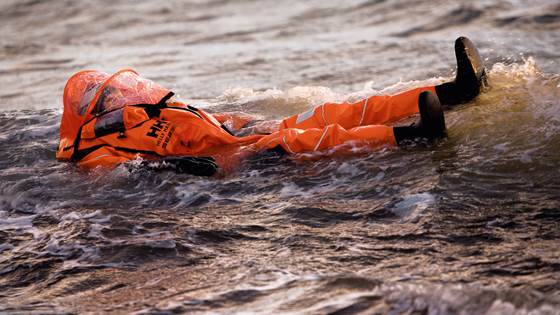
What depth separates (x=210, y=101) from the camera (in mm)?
8484

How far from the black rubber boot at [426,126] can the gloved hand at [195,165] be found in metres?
1.22

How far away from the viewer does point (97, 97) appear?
591 cm

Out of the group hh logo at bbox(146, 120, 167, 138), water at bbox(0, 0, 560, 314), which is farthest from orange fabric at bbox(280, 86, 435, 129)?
hh logo at bbox(146, 120, 167, 138)

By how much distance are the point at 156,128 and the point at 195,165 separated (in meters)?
0.52

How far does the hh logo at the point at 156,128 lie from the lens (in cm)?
572

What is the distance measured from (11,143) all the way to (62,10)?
8986 millimetres

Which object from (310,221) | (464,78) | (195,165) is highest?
(464,78)

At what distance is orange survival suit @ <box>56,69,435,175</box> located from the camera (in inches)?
222

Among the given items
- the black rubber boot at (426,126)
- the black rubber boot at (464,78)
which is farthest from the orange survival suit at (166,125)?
the black rubber boot at (426,126)

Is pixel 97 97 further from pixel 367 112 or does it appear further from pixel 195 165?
pixel 367 112

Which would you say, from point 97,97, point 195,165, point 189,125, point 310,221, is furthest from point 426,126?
point 97,97

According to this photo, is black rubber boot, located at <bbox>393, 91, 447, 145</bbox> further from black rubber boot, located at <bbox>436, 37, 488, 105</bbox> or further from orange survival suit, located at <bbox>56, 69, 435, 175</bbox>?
black rubber boot, located at <bbox>436, 37, 488, 105</bbox>

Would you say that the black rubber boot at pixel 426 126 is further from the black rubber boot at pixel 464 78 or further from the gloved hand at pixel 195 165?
the gloved hand at pixel 195 165

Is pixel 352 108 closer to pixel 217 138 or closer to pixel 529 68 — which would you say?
pixel 217 138
